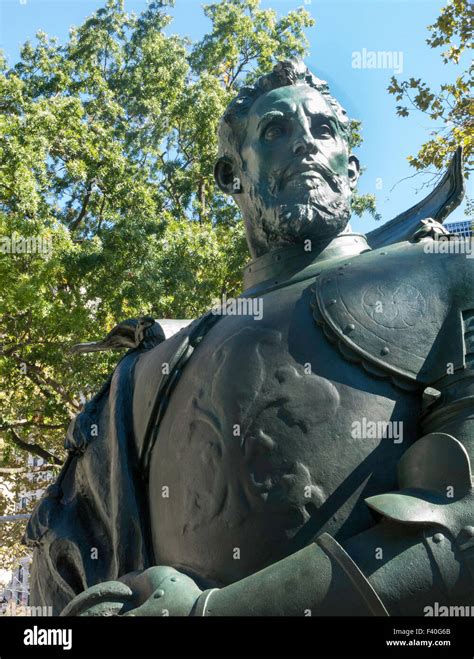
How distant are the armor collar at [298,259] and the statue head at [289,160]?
3 cm

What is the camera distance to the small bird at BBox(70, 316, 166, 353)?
3648 mm

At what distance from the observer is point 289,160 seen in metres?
3.17

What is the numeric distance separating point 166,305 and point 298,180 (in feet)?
36.3

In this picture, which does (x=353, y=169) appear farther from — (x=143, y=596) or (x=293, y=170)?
(x=143, y=596)

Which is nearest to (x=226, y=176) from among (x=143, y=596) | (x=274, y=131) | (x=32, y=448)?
(x=274, y=131)

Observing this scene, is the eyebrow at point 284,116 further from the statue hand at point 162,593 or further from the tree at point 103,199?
the tree at point 103,199

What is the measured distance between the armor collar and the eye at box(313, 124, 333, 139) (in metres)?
0.36

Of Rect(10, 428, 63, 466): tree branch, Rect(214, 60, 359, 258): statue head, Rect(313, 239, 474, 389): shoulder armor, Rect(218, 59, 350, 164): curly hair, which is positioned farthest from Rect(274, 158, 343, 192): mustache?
Rect(10, 428, 63, 466): tree branch

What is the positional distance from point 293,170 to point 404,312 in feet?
2.39

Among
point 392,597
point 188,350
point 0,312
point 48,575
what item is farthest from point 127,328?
point 0,312

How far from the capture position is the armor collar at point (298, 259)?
125 inches

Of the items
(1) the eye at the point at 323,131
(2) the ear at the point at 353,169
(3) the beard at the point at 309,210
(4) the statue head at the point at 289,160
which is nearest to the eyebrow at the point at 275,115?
(4) the statue head at the point at 289,160

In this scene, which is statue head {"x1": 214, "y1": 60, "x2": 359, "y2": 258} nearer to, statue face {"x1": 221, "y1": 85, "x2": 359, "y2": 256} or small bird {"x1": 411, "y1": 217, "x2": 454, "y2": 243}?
statue face {"x1": 221, "y1": 85, "x2": 359, "y2": 256}
